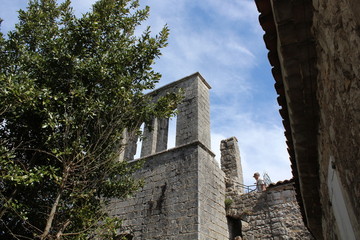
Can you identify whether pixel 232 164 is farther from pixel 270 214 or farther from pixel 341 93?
pixel 341 93

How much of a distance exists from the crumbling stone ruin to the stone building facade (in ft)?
13.4

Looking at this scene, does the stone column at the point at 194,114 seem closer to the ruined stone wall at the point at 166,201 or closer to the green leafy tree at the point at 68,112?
the ruined stone wall at the point at 166,201

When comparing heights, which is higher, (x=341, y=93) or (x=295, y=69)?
(x=295, y=69)

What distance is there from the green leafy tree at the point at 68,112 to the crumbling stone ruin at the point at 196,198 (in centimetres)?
231

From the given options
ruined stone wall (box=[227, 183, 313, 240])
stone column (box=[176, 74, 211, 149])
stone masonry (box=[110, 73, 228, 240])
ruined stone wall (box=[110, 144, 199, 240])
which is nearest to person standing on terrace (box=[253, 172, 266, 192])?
ruined stone wall (box=[227, 183, 313, 240])

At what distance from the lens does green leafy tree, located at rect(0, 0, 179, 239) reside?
3660 millimetres

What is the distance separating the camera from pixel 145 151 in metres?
8.44

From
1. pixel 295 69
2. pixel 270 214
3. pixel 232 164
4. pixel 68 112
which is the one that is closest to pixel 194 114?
pixel 232 164

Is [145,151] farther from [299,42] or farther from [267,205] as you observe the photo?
[299,42]

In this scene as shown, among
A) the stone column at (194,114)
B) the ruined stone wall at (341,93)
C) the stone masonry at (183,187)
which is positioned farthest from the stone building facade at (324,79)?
the stone column at (194,114)

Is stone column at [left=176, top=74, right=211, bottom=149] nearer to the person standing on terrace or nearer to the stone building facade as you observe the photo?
the person standing on terrace

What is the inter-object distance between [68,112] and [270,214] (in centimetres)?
569

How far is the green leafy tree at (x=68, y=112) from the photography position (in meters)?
3.66

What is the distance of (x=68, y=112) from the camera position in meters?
4.14
